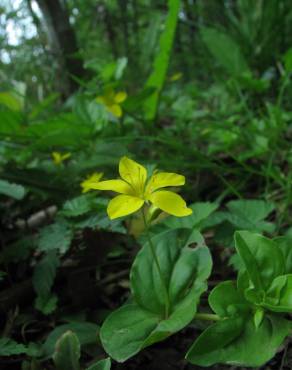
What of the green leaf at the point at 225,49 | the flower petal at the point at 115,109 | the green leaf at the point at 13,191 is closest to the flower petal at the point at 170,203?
the green leaf at the point at 13,191

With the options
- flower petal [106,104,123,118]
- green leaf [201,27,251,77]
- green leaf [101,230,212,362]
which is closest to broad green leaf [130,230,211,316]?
green leaf [101,230,212,362]

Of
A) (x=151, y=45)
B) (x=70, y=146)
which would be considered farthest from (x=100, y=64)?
(x=151, y=45)

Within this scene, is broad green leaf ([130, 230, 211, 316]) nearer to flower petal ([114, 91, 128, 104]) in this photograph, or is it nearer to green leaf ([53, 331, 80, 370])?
green leaf ([53, 331, 80, 370])

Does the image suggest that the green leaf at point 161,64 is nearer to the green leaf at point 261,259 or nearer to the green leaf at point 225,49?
the green leaf at point 225,49

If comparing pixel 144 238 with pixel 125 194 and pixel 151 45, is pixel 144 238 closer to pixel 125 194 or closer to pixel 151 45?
pixel 125 194

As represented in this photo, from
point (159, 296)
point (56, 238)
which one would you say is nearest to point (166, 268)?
Result: point (159, 296)

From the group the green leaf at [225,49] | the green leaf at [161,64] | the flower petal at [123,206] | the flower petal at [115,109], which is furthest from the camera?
the green leaf at [225,49]
